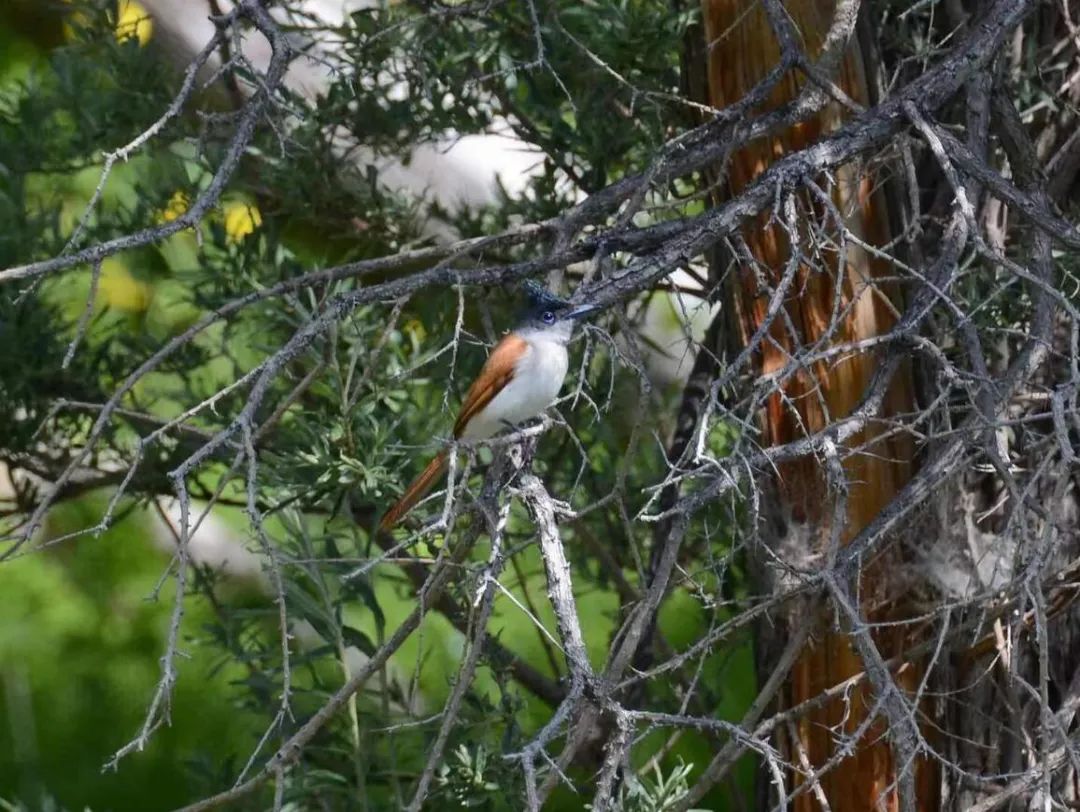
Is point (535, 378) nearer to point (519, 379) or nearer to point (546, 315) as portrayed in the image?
point (519, 379)

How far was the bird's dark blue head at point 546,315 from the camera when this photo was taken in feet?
10.8

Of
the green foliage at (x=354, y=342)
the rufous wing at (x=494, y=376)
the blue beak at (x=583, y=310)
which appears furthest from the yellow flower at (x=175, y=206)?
the blue beak at (x=583, y=310)

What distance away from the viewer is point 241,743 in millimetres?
6031

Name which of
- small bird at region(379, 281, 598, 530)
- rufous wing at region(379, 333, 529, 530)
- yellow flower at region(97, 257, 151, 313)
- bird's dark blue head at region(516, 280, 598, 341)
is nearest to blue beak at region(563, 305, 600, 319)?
bird's dark blue head at region(516, 280, 598, 341)

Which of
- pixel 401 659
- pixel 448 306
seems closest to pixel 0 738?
pixel 401 659

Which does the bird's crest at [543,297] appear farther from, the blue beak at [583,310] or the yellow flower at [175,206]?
the yellow flower at [175,206]

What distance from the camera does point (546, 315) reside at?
3533 mm

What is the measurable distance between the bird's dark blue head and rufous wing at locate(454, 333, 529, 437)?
5cm

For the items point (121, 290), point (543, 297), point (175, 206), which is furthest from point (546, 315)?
point (121, 290)

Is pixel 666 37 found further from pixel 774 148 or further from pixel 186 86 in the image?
pixel 186 86

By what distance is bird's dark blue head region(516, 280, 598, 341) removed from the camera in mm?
3285

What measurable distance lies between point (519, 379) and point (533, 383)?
47 mm

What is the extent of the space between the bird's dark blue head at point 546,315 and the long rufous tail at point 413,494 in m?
0.36

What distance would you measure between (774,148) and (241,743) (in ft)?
11.4
